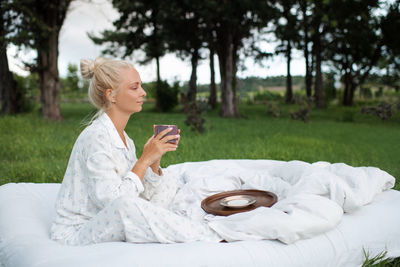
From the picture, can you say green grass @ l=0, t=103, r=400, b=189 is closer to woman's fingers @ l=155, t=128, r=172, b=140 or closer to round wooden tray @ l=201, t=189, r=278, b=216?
round wooden tray @ l=201, t=189, r=278, b=216

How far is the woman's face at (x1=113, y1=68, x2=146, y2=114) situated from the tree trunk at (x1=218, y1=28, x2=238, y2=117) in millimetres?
12635

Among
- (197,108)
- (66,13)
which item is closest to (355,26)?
(197,108)

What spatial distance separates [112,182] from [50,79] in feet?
36.2

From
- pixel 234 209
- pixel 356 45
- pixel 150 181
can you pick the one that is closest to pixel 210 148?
pixel 150 181

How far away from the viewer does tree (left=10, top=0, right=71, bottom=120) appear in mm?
10930

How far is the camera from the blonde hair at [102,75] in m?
2.38

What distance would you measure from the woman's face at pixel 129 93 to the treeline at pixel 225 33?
5.31 metres

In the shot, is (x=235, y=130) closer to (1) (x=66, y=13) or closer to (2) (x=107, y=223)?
(1) (x=66, y=13)

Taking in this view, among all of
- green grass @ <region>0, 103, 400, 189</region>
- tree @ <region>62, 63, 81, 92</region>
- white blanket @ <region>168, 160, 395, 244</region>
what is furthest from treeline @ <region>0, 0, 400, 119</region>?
tree @ <region>62, 63, 81, 92</region>

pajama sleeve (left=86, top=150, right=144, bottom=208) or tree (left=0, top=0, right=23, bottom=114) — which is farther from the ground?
tree (left=0, top=0, right=23, bottom=114)

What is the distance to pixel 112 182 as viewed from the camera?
2.21 m

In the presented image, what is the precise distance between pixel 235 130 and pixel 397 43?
11.1 m

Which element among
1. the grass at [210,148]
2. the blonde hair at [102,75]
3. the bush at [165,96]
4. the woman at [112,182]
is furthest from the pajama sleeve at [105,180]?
the bush at [165,96]

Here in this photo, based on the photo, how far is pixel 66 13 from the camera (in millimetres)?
12547
